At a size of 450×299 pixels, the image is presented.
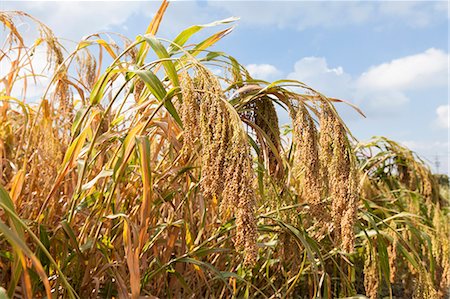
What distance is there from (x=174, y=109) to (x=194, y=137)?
0.18 meters

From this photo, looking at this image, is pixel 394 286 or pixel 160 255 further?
pixel 394 286

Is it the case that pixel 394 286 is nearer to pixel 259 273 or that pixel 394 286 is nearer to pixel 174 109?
pixel 259 273

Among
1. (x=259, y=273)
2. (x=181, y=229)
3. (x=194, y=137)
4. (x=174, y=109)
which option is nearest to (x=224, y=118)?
(x=194, y=137)

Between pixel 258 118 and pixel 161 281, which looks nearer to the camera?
pixel 258 118

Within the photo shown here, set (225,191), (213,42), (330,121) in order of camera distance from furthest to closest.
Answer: (213,42) → (330,121) → (225,191)

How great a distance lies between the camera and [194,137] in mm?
780

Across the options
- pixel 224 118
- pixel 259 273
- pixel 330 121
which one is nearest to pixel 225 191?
pixel 224 118

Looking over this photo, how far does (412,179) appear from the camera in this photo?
106 inches

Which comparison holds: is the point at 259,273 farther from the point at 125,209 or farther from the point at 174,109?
the point at 174,109

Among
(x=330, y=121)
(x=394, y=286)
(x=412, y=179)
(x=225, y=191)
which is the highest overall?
(x=412, y=179)

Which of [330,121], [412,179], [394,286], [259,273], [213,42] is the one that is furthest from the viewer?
[412,179]

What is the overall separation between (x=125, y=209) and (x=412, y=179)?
1.76m

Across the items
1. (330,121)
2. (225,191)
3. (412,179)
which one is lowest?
(225,191)

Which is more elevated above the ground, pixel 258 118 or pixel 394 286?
pixel 258 118
